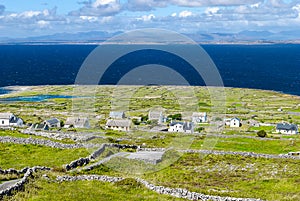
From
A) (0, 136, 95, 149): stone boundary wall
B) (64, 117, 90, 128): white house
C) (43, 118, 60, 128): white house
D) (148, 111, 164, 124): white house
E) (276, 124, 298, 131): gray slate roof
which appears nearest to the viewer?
(0, 136, 95, 149): stone boundary wall

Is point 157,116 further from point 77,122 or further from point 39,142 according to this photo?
point 39,142

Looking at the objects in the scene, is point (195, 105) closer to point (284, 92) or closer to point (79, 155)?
point (284, 92)

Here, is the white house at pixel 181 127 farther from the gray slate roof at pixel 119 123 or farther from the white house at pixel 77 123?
the white house at pixel 77 123

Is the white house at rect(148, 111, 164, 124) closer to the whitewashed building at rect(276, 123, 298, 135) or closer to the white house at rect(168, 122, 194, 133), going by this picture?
the white house at rect(168, 122, 194, 133)

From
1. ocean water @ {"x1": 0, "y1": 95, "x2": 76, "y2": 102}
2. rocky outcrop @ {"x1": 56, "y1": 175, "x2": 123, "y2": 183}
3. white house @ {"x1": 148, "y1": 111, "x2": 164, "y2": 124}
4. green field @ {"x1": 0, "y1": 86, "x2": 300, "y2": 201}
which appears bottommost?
ocean water @ {"x1": 0, "y1": 95, "x2": 76, "y2": 102}

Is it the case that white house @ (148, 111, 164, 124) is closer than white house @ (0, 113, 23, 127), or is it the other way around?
white house @ (0, 113, 23, 127)

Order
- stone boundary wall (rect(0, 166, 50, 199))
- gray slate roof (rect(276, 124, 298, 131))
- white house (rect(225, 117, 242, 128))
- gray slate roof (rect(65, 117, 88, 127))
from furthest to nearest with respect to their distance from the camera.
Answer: white house (rect(225, 117, 242, 128)), gray slate roof (rect(276, 124, 298, 131)), gray slate roof (rect(65, 117, 88, 127)), stone boundary wall (rect(0, 166, 50, 199))

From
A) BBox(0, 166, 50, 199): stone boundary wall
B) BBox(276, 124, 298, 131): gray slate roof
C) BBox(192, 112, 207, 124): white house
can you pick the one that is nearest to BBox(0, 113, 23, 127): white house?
BBox(192, 112, 207, 124): white house

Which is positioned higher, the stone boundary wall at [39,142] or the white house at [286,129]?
the stone boundary wall at [39,142]

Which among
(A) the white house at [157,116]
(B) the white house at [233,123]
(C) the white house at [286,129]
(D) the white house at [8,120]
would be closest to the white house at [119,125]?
(A) the white house at [157,116]

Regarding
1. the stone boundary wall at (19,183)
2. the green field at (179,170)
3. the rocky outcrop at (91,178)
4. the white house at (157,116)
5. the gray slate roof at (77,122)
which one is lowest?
the white house at (157,116)

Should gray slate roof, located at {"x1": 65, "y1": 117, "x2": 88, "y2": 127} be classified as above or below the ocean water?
above

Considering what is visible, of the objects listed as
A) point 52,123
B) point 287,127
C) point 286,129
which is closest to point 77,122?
point 52,123
